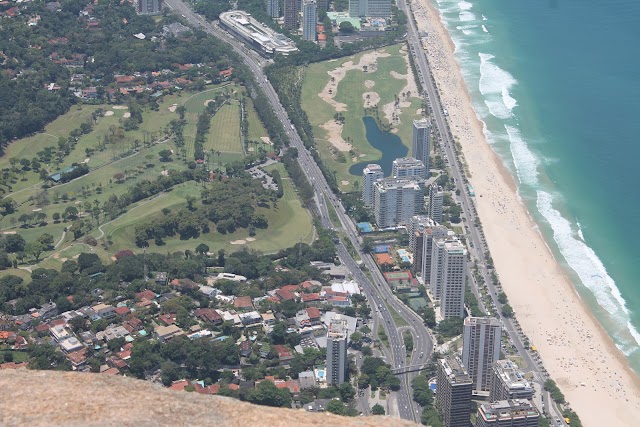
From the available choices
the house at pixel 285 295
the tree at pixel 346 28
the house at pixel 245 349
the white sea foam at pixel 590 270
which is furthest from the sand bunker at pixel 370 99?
the house at pixel 245 349

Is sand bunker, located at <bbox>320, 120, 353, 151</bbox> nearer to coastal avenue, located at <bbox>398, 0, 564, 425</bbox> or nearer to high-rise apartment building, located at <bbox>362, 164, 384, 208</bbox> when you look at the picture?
coastal avenue, located at <bbox>398, 0, 564, 425</bbox>

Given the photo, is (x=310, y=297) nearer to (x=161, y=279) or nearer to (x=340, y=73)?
(x=161, y=279)

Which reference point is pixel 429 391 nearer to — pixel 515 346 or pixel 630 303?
pixel 515 346

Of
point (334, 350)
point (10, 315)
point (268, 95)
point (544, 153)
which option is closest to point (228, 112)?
point (268, 95)

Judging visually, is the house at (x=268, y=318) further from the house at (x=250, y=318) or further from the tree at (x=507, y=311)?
the tree at (x=507, y=311)

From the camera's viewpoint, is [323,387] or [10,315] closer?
[323,387]

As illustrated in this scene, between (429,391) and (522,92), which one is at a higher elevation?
(522,92)
